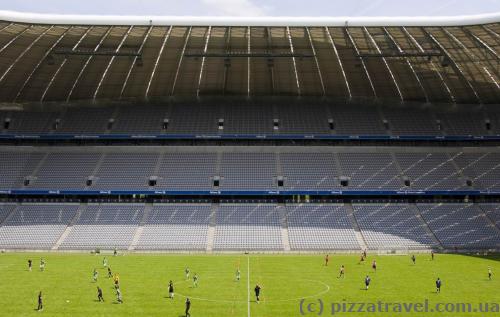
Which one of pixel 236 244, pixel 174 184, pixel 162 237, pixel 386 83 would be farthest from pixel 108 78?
pixel 386 83

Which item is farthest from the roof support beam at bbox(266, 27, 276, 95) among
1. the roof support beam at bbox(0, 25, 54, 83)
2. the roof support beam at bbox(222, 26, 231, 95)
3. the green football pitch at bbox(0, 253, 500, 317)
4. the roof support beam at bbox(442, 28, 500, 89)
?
the green football pitch at bbox(0, 253, 500, 317)

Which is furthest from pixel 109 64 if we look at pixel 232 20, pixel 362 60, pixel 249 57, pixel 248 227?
pixel 362 60

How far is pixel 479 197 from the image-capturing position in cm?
6788

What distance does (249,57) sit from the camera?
210ft

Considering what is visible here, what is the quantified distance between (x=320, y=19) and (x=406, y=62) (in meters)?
17.2

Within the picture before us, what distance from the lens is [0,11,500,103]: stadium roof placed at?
5150 centimetres

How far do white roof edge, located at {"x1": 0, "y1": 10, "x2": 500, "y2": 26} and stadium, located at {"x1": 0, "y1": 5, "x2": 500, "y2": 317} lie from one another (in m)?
0.16

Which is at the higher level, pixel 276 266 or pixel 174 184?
pixel 174 184

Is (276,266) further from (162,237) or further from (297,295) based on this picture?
(162,237)

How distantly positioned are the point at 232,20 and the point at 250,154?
25.6 m

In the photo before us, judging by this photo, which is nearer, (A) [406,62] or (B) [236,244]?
(B) [236,244]

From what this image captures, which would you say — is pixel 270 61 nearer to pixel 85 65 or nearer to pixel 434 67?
pixel 434 67

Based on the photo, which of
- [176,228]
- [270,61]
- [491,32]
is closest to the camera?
[491,32]

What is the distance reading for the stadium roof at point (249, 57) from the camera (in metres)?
51.5
